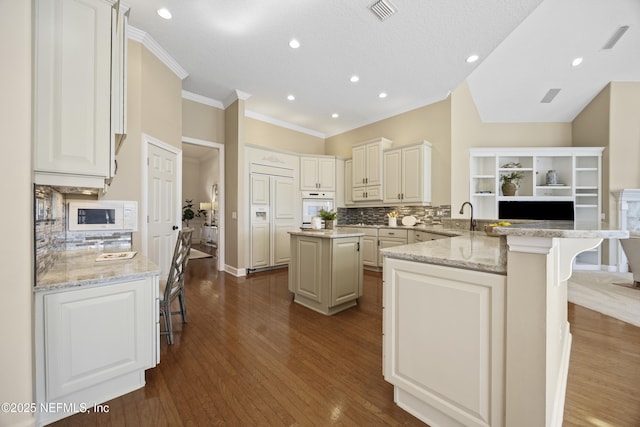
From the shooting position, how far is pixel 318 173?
224 inches

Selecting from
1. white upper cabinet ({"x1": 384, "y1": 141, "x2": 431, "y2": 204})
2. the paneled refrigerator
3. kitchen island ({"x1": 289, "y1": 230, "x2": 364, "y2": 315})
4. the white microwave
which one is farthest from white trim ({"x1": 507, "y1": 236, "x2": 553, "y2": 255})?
the paneled refrigerator

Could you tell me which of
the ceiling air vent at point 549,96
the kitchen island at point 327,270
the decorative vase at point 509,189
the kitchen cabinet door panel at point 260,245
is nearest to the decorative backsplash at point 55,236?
the kitchen island at point 327,270

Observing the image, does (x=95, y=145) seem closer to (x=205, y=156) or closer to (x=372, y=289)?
(x=372, y=289)

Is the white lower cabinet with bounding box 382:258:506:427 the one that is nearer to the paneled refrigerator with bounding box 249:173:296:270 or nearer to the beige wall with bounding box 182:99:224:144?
the paneled refrigerator with bounding box 249:173:296:270

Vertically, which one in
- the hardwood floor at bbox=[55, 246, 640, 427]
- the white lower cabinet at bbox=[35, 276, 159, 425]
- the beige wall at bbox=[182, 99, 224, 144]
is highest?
the beige wall at bbox=[182, 99, 224, 144]

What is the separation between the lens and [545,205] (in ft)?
16.4

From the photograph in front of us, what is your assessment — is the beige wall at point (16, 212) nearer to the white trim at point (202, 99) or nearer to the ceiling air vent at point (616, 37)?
the white trim at point (202, 99)

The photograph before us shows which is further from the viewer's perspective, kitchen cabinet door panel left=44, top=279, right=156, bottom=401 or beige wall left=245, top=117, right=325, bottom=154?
beige wall left=245, top=117, right=325, bottom=154

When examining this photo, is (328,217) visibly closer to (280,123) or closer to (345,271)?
A: (345,271)

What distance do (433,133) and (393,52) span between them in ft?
6.27

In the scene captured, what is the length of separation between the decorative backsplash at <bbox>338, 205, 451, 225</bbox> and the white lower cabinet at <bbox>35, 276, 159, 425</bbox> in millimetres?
4445

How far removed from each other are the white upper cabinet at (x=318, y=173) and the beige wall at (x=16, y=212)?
4.44 metres

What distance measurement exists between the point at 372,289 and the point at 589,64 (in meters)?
5.44

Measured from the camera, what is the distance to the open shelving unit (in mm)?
4926
